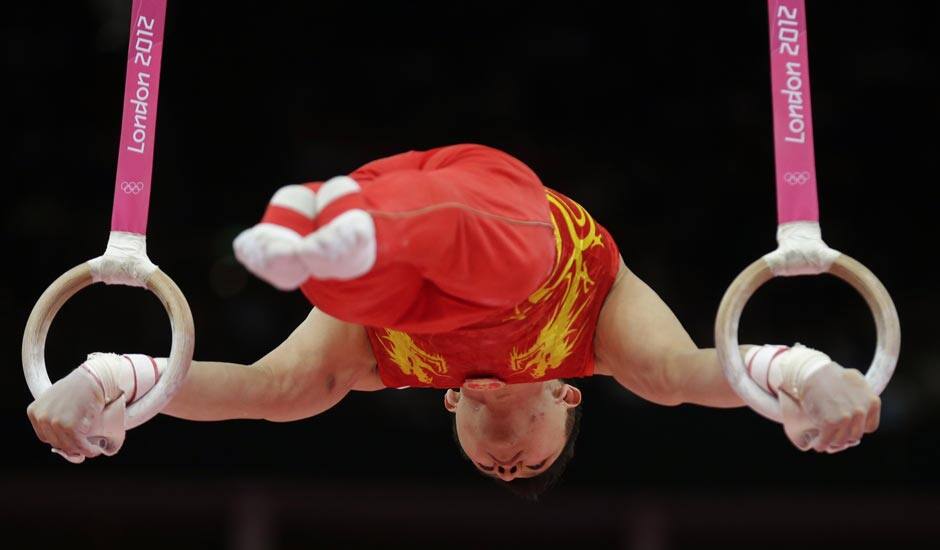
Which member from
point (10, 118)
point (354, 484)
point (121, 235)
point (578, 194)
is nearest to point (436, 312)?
point (121, 235)

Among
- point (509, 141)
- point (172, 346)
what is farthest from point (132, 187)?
point (509, 141)

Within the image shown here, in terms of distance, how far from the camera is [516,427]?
3613 mm

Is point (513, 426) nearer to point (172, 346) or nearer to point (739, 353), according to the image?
point (739, 353)

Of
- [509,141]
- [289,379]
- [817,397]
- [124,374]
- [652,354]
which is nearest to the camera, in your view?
[817,397]

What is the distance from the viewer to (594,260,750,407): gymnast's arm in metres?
3.03

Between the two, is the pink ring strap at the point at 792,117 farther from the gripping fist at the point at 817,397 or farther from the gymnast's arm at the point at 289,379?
the gymnast's arm at the point at 289,379

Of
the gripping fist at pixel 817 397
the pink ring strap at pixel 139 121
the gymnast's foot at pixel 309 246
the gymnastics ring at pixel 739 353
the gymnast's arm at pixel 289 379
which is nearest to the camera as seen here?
the gymnast's foot at pixel 309 246

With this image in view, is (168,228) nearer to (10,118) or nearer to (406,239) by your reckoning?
(10,118)

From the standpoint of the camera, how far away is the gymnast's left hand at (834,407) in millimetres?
2533

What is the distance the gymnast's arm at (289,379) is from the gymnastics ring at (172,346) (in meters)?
0.18

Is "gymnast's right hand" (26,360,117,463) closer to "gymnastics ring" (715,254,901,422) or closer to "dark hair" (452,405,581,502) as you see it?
"dark hair" (452,405,581,502)

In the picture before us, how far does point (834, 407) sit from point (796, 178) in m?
0.59

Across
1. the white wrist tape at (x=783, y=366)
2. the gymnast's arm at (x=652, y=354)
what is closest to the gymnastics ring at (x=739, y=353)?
the white wrist tape at (x=783, y=366)

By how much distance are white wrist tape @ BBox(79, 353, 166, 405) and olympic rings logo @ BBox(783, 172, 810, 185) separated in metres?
1.52
